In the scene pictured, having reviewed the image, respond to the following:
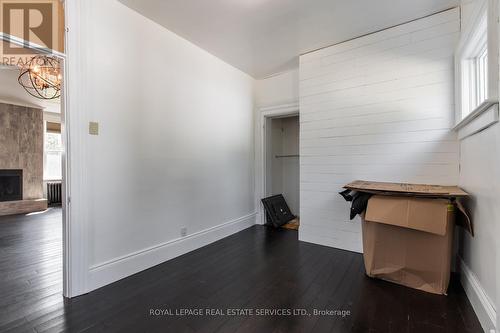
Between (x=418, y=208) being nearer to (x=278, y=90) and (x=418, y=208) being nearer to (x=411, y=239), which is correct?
(x=411, y=239)

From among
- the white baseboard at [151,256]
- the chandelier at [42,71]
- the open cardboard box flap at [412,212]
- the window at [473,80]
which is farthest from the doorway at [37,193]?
the window at [473,80]

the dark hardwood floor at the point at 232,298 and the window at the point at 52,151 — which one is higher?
the window at the point at 52,151

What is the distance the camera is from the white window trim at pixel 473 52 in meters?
1.37

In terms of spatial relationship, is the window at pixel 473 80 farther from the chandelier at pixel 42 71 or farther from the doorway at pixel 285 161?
the chandelier at pixel 42 71

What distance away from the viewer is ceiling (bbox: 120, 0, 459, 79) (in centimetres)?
223

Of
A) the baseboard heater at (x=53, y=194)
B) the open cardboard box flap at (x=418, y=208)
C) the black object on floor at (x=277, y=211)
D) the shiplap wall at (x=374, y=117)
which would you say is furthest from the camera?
the baseboard heater at (x=53, y=194)

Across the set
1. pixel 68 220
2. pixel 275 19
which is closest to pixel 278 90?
pixel 275 19

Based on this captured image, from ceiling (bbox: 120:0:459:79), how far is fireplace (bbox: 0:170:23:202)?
550 centimetres

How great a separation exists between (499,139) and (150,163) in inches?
110

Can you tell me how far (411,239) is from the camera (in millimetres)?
2014

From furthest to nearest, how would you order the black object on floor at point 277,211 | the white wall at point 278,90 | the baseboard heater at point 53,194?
the baseboard heater at point 53,194, the black object on floor at point 277,211, the white wall at point 278,90

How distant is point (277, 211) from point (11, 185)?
6125mm

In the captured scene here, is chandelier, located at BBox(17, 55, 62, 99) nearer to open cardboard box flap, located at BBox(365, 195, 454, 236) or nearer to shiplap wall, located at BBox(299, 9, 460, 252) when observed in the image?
shiplap wall, located at BBox(299, 9, 460, 252)

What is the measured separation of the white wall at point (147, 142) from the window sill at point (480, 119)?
2738 millimetres
